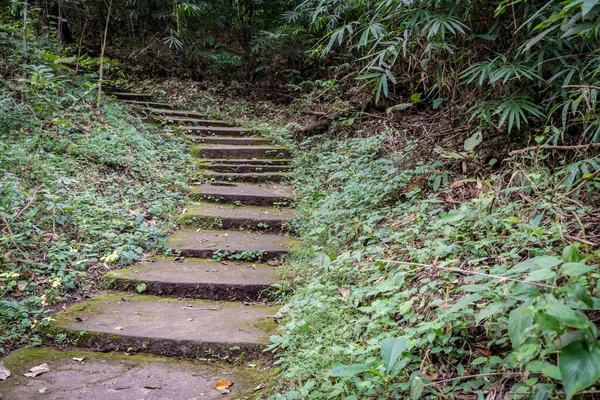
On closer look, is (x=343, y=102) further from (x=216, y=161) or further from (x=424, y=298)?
(x=424, y=298)

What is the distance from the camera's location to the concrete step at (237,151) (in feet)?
19.9

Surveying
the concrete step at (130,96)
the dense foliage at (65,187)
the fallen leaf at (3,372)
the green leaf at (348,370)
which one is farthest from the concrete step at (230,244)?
the concrete step at (130,96)

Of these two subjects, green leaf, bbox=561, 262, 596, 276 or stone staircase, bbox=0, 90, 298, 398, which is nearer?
green leaf, bbox=561, 262, 596, 276

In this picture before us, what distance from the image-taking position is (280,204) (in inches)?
188

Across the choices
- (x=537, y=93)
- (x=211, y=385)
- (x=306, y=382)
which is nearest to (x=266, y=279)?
(x=211, y=385)

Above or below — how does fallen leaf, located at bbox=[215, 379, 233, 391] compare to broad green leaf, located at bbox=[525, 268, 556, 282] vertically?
below

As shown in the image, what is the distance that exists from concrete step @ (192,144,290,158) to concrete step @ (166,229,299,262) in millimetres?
2106

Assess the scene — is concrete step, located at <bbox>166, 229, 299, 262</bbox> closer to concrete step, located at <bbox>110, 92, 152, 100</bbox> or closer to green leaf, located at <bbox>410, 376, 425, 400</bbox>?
green leaf, located at <bbox>410, 376, 425, 400</bbox>

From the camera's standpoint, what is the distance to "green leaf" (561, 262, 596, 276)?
125 centimetres

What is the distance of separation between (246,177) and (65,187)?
2.18m

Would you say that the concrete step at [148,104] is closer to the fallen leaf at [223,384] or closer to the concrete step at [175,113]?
the concrete step at [175,113]

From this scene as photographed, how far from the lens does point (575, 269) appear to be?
1270 mm

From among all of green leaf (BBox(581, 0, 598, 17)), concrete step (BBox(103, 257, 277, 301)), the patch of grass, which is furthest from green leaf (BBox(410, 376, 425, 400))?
the patch of grass

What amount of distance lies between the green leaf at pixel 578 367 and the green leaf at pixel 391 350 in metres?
0.58
